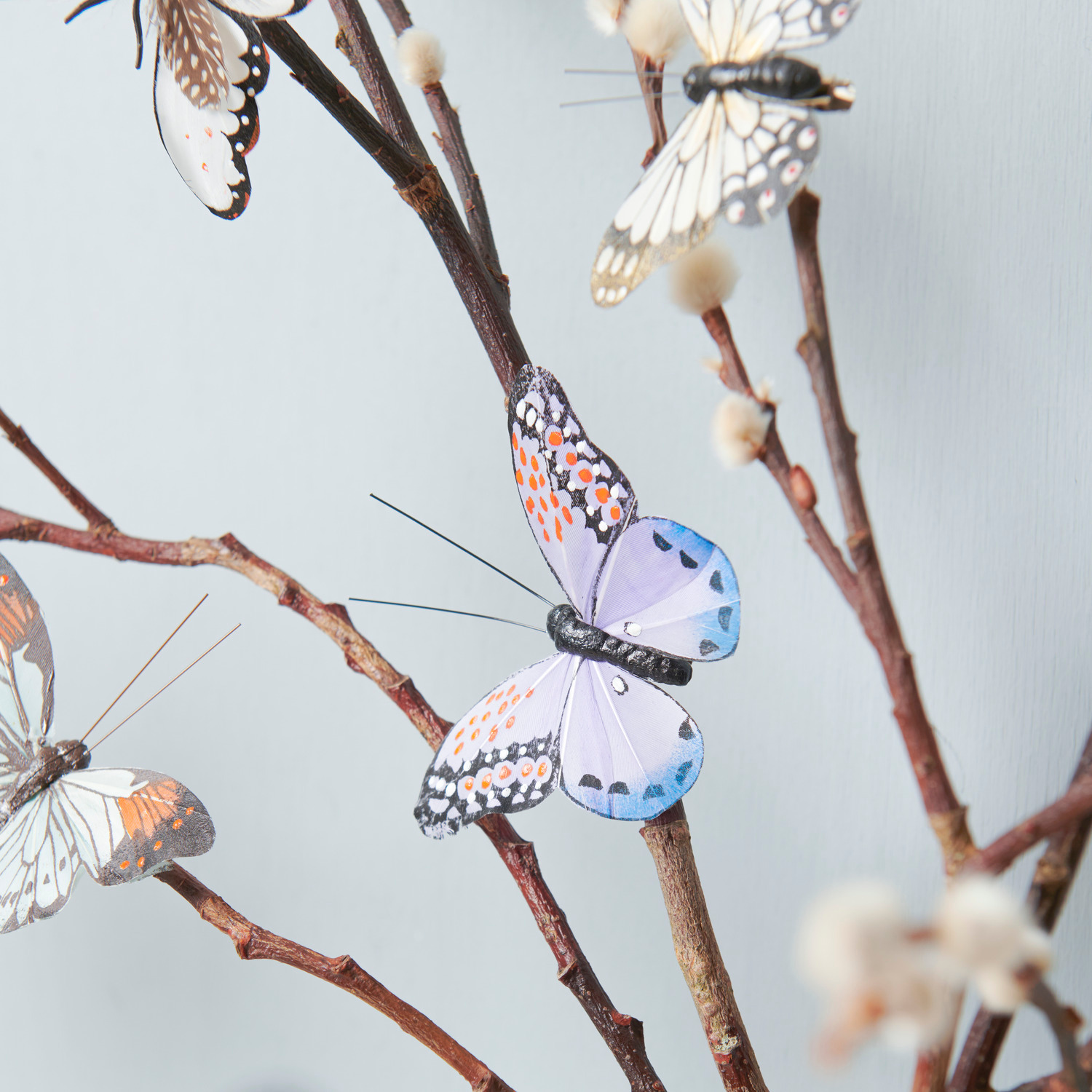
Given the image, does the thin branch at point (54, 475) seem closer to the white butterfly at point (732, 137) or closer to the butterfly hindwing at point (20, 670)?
the butterfly hindwing at point (20, 670)

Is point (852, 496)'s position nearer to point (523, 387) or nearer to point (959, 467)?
point (523, 387)

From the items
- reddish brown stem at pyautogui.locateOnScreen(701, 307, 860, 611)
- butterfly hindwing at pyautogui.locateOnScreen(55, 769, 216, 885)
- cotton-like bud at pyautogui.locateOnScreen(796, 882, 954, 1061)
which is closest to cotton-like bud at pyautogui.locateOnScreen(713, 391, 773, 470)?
reddish brown stem at pyautogui.locateOnScreen(701, 307, 860, 611)

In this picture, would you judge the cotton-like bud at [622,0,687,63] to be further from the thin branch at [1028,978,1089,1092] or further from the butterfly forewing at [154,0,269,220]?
the thin branch at [1028,978,1089,1092]

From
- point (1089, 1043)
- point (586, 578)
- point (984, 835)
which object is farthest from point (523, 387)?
point (984, 835)

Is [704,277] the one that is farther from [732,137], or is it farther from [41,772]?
[41,772]

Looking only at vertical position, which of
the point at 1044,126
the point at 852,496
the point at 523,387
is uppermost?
the point at 1044,126

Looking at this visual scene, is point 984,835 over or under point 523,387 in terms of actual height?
under

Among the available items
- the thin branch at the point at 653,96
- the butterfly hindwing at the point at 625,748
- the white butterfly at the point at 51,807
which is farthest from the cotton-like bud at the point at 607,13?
the white butterfly at the point at 51,807
